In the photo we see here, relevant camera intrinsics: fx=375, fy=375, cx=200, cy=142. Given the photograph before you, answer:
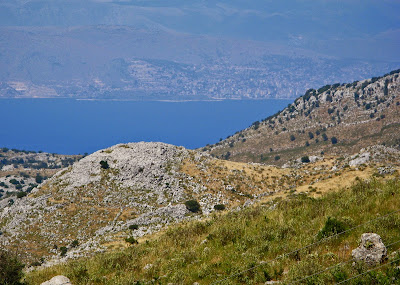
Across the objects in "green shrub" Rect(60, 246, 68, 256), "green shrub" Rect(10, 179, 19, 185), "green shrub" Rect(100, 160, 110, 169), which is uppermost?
"green shrub" Rect(100, 160, 110, 169)

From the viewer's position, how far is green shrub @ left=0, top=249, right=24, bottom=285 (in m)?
14.3

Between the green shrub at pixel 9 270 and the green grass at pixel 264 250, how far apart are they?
42.6 inches

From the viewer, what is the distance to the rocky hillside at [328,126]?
146m

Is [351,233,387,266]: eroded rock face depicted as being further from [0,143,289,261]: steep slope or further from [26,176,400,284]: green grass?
[0,143,289,261]: steep slope

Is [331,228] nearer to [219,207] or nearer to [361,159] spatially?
[219,207]

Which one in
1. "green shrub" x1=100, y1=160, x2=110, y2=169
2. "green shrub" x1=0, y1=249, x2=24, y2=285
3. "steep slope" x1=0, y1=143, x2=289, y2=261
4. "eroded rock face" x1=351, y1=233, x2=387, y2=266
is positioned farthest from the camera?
"green shrub" x1=100, y1=160, x2=110, y2=169

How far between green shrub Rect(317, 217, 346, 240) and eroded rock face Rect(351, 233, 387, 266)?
73.8 inches

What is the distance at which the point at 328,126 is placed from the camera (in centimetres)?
16688

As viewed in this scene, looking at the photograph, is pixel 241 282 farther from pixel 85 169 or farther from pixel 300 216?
pixel 85 169

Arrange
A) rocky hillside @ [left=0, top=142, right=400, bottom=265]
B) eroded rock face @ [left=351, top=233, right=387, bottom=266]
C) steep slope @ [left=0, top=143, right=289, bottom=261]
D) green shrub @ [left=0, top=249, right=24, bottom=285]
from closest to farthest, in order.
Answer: eroded rock face @ [left=351, top=233, right=387, bottom=266], green shrub @ [left=0, top=249, right=24, bottom=285], rocky hillside @ [left=0, top=142, right=400, bottom=265], steep slope @ [left=0, top=143, right=289, bottom=261]

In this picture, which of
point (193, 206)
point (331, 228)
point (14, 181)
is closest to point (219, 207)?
point (193, 206)

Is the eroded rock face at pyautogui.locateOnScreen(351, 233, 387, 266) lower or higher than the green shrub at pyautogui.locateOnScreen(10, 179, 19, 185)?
higher

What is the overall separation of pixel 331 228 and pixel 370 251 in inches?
95.1

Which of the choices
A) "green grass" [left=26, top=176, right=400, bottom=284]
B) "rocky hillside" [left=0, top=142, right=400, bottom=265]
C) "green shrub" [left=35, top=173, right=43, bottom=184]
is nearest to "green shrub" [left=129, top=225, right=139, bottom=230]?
"rocky hillside" [left=0, top=142, right=400, bottom=265]
